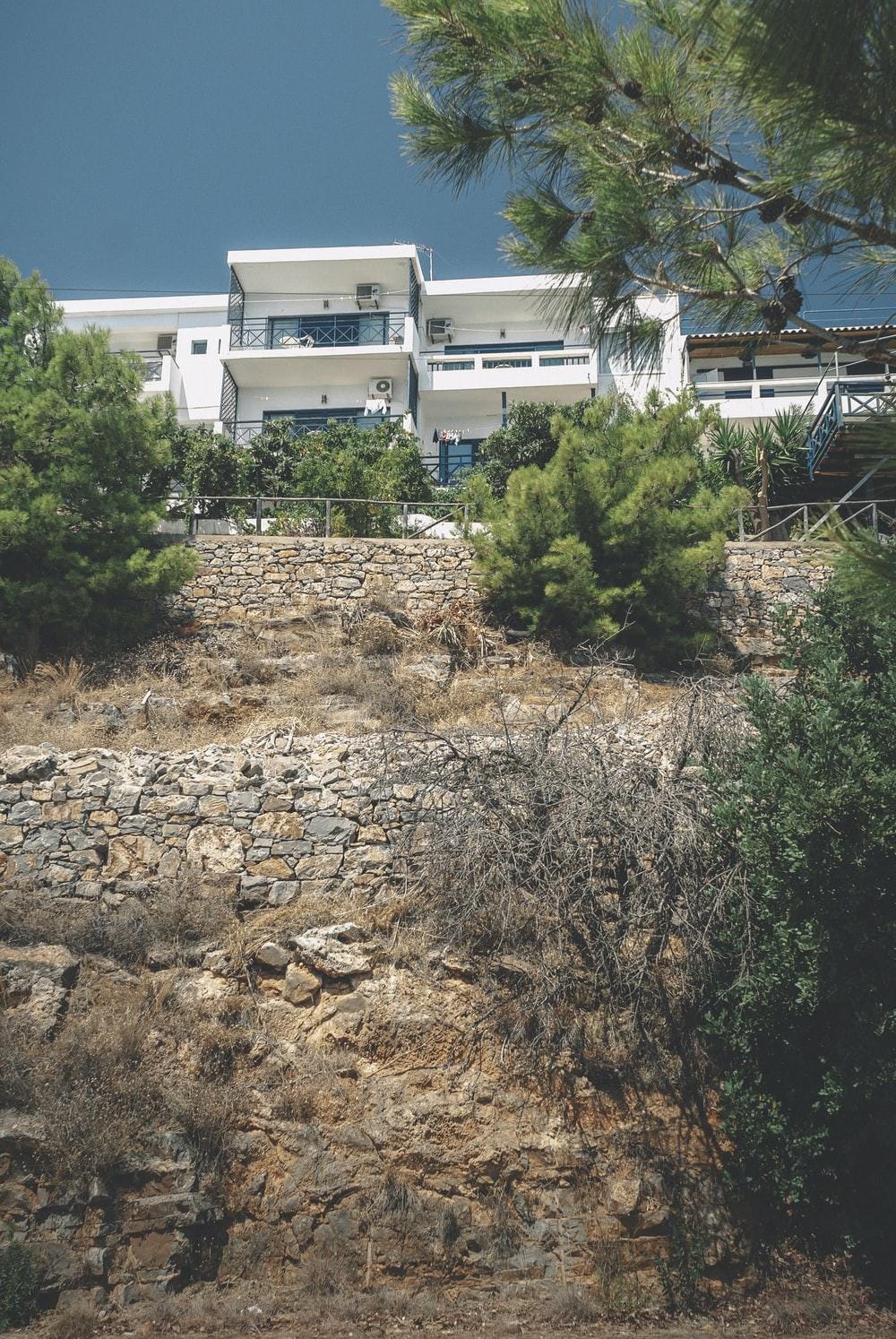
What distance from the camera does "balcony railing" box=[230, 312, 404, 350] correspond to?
2812 cm

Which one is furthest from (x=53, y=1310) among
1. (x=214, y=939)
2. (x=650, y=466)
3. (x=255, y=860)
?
(x=650, y=466)

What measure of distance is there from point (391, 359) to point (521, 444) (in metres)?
5.94

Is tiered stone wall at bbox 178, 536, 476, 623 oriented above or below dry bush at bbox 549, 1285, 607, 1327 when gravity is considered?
above

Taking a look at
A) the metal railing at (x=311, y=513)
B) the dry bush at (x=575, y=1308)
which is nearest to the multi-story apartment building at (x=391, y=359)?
the metal railing at (x=311, y=513)

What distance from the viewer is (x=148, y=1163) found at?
771cm

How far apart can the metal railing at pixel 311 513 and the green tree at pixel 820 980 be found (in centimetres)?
1043

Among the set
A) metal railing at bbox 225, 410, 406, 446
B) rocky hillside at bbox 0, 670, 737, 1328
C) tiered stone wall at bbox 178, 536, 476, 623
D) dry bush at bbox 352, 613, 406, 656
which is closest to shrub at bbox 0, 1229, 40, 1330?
rocky hillside at bbox 0, 670, 737, 1328

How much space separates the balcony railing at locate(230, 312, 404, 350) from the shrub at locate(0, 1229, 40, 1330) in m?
24.0

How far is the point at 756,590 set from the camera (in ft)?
56.6

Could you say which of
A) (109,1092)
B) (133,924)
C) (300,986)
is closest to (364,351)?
(133,924)

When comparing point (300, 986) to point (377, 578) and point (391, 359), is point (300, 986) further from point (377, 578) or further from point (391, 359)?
point (391, 359)

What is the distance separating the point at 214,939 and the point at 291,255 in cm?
2287

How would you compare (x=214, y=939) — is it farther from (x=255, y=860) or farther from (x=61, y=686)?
(x=61, y=686)

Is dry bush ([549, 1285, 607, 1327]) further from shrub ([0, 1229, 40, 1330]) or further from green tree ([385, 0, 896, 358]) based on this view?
green tree ([385, 0, 896, 358])
